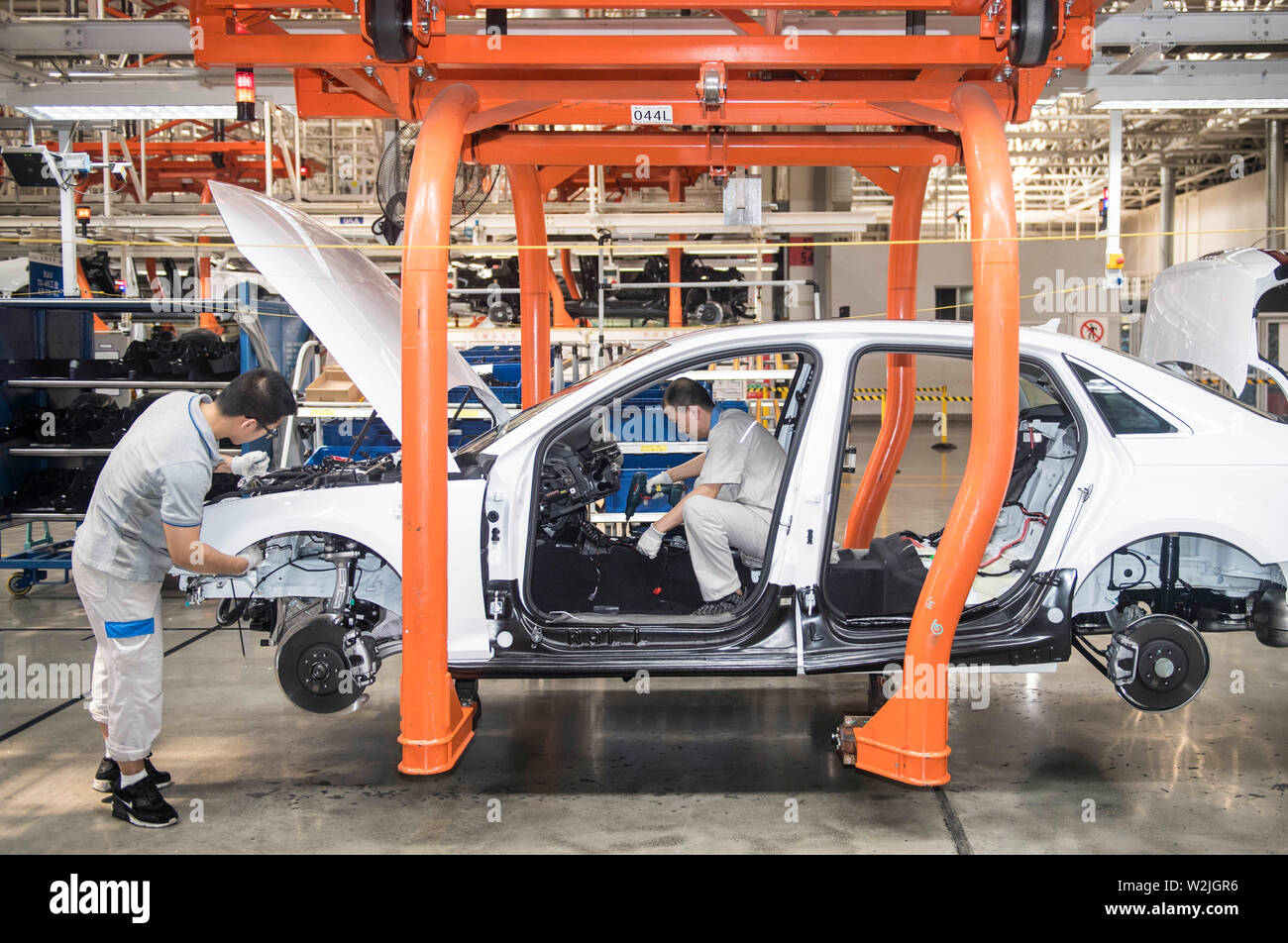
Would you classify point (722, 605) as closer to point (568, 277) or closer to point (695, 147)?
point (695, 147)

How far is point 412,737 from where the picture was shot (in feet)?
12.1

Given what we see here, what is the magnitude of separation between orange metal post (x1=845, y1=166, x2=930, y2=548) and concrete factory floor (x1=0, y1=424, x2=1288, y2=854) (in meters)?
0.96

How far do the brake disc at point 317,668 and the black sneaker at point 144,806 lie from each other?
1.82ft

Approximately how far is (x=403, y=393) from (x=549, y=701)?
1.90 meters

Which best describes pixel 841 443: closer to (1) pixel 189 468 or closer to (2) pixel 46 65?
(1) pixel 189 468

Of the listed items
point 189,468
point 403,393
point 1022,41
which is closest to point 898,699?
point 403,393

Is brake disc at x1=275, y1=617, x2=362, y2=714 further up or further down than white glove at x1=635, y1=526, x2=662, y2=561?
further down

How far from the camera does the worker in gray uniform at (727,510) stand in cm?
404

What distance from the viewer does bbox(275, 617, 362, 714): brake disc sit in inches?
151

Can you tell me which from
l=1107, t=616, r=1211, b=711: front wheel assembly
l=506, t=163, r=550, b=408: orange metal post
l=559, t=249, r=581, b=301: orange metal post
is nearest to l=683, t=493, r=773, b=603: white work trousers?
l=1107, t=616, r=1211, b=711: front wheel assembly

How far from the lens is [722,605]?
402 cm

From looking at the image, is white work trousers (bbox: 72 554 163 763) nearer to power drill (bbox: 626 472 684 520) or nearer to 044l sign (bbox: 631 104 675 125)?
power drill (bbox: 626 472 684 520)
